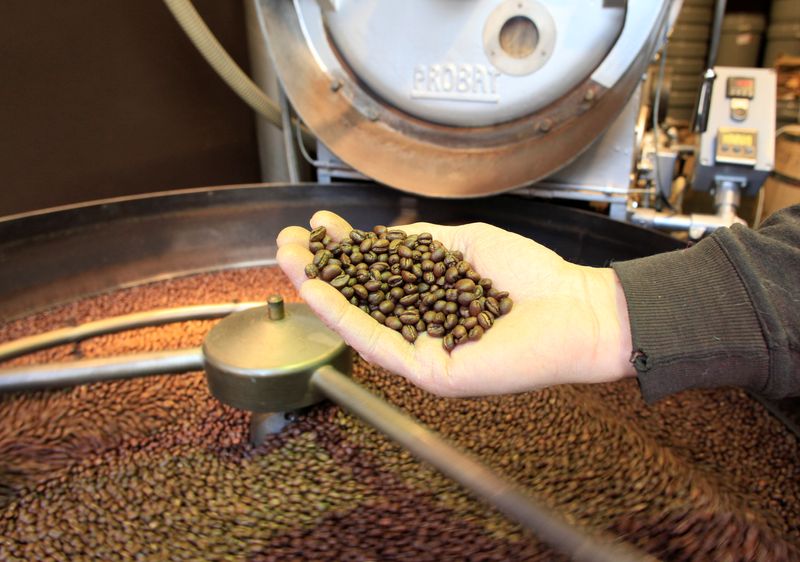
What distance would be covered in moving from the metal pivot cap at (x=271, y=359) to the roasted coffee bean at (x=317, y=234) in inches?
5.4

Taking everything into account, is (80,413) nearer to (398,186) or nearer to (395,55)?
(398,186)

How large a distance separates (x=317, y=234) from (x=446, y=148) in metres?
0.81

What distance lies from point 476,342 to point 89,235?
1268 mm

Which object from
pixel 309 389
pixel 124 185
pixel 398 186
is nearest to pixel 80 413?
pixel 309 389

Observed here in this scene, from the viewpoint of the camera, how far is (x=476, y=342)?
88 centimetres

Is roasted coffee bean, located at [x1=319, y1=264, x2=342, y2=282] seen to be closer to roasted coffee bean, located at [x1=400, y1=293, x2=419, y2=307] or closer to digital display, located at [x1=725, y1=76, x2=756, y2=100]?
roasted coffee bean, located at [x1=400, y1=293, x2=419, y2=307]

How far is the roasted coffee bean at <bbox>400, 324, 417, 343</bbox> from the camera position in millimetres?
909

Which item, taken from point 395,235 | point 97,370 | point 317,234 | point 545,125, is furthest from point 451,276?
point 545,125

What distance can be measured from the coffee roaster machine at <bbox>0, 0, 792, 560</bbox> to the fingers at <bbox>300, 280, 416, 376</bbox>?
614mm

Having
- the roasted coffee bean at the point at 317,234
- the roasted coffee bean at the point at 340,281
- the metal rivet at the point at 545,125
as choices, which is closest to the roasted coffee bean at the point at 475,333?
the roasted coffee bean at the point at 340,281

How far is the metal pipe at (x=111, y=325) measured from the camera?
127 cm

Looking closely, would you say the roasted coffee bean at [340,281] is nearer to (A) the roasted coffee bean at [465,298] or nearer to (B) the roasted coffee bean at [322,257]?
(B) the roasted coffee bean at [322,257]

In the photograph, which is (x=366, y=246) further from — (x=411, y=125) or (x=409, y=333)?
(x=411, y=125)

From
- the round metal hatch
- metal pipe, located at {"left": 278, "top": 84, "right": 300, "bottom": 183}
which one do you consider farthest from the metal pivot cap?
metal pipe, located at {"left": 278, "top": 84, "right": 300, "bottom": 183}
